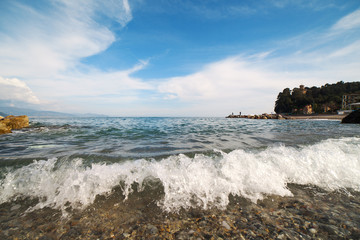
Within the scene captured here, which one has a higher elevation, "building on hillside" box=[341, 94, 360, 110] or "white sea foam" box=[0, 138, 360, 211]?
"building on hillside" box=[341, 94, 360, 110]

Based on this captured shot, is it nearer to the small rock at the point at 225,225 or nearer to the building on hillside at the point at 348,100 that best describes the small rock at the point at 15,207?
the small rock at the point at 225,225

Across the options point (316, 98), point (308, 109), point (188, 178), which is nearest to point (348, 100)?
point (308, 109)

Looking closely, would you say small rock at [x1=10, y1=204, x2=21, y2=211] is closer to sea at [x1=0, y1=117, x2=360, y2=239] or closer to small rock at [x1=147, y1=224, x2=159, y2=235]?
sea at [x1=0, y1=117, x2=360, y2=239]

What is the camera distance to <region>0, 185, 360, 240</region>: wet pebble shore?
188 cm

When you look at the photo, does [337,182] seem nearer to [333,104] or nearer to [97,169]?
[97,169]

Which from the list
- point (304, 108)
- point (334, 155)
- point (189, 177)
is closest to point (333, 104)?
point (304, 108)

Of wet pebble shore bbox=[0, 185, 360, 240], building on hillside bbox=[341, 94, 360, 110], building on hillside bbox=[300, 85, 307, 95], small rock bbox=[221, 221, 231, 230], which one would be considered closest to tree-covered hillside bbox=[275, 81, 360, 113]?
building on hillside bbox=[300, 85, 307, 95]

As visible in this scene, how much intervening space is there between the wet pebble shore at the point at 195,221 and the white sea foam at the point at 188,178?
23 centimetres

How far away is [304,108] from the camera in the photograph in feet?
215

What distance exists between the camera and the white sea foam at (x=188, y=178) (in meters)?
2.70

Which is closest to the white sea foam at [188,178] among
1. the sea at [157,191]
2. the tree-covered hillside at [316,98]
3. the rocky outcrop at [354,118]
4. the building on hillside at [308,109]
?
the sea at [157,191]

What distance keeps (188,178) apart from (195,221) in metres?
1.00

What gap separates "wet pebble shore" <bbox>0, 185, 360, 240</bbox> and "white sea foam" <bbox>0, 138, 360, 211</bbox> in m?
0.23

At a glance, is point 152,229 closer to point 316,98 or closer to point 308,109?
point 308,109
